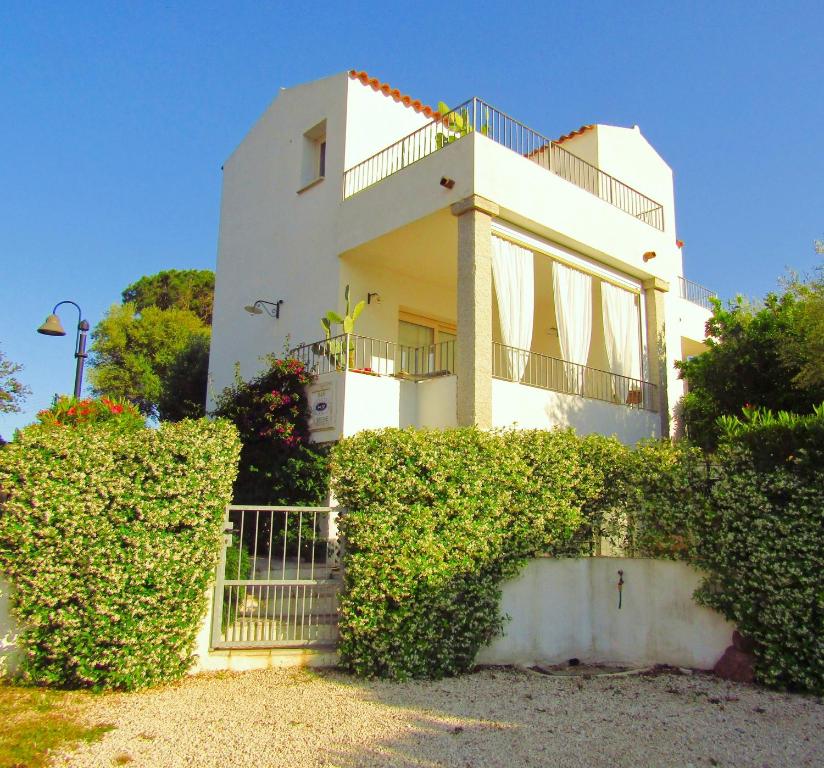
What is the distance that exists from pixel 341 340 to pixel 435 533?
206 inches

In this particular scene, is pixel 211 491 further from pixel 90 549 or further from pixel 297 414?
pixel 297 414

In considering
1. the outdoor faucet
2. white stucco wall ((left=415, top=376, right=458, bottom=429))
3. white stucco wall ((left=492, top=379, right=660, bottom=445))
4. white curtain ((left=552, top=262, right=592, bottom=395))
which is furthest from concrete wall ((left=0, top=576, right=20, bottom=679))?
white curtain ((left=552, top=262, right=592, bottom=395))

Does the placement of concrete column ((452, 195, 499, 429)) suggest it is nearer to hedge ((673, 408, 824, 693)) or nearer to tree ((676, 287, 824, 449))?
hedge ((673, 408, 824, 693))

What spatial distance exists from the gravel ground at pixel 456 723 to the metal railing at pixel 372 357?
547 centimetres

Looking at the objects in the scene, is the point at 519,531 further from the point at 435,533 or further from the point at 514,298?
the point at 514,298

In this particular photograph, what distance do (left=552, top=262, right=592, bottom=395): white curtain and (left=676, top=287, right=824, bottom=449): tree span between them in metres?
2.29

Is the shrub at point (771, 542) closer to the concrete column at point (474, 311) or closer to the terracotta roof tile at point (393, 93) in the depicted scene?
the concrete column at point (474, 311)

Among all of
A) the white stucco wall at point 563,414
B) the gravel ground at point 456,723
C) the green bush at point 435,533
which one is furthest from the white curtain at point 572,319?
the gravel ground at point 456,723

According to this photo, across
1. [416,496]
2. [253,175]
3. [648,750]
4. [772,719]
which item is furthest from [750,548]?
[253,175]

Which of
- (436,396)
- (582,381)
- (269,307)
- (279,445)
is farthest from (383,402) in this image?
(269,307)

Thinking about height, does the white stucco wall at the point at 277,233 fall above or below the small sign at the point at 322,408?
above

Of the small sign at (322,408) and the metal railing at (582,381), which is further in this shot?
the metal railing at (582,381)

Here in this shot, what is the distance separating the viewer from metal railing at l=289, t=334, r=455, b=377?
1138 centimetres

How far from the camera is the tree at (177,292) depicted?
1271 inches
